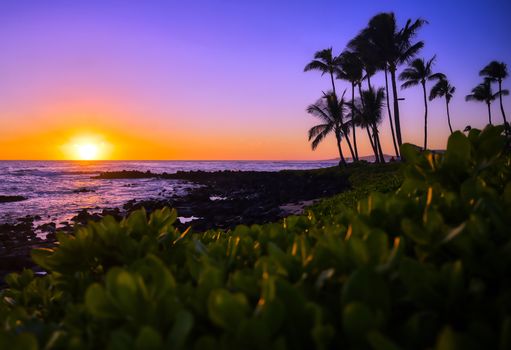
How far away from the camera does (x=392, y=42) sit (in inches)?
941

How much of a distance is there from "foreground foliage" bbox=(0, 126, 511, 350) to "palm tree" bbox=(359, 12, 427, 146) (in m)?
24.3

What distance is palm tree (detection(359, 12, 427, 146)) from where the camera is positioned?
23812 mm

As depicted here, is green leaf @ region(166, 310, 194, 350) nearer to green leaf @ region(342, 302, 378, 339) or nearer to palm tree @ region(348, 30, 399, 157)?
green leaf @ region(342, 302, 378, 339)

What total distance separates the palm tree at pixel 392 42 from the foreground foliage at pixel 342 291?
24.3 m

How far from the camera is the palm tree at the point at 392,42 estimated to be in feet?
78.1

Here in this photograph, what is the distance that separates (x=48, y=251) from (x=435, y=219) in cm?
144

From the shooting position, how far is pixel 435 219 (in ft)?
3.16

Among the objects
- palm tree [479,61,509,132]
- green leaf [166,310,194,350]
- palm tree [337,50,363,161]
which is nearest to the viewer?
green leaf [166,310,194,350]

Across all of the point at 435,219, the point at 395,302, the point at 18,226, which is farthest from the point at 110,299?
the point at 18,226

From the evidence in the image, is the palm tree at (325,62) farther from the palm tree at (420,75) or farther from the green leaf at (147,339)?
the green leaf at (147,339)

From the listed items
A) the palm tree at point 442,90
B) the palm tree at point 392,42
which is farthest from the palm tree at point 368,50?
the palm tree at point 442,90

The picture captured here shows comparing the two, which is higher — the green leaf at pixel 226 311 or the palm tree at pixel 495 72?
the palm tree at pixel 495 72

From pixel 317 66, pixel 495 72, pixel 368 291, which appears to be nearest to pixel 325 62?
pixel 317 66

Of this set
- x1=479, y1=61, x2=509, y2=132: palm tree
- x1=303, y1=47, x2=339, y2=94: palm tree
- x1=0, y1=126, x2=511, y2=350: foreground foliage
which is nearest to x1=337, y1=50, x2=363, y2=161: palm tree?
x1=303, y1=47, x2=339, y2=94: palm tree
